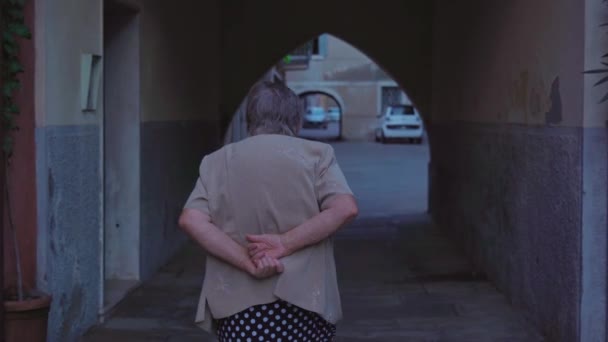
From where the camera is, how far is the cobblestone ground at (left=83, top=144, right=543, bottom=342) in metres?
6.24

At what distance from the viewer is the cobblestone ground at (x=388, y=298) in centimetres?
624

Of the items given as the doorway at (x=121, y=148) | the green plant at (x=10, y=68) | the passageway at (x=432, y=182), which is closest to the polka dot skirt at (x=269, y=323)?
the green plant at (x=10, y=68)

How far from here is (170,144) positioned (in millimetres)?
9055

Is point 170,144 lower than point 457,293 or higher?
higher

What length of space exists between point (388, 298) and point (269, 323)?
13.9ft

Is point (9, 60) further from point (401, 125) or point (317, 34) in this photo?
point (401, 125)

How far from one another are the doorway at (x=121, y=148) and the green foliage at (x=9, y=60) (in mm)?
2778

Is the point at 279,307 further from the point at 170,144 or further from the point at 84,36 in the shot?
the point at 170,144

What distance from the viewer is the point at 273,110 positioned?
3.40m

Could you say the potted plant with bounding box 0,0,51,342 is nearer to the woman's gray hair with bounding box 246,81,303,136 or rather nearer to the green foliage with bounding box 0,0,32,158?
the green foliage with bounding box 0,0,32,158

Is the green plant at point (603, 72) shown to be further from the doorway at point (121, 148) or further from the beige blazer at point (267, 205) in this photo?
the doorway at point (121, 148)

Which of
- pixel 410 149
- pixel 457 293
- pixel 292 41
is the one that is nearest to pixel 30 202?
pixel 457 293

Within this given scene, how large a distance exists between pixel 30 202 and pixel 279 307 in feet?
7.36

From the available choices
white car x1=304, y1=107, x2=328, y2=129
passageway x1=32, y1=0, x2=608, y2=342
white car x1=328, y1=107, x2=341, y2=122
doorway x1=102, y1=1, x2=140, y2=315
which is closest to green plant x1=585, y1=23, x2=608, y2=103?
passageway x1=32, y1=0, x2=608, y2=342
